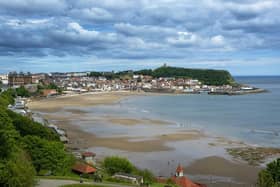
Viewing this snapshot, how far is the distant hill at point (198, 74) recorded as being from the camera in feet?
489

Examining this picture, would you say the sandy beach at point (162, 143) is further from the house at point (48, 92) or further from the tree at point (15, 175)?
the house at point (48, 92)

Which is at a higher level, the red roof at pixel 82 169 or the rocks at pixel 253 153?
the red roof at pixel 82 169

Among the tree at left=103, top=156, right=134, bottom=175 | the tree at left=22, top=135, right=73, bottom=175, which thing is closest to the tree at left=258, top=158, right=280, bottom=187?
the tree at left=103, top=156, right=134, bottom=175

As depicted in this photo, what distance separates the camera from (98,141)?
34.3 m

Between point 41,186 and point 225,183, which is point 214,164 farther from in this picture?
point 41,186

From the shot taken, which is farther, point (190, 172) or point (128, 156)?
point (128, 156)

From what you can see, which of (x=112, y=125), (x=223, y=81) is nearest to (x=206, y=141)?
(x=112, y=125)

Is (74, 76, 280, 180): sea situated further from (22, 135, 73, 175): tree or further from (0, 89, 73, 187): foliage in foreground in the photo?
(22, 135, 73, 175): tree

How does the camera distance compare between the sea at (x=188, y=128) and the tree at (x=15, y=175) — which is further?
the sea at (x=188, y=128)

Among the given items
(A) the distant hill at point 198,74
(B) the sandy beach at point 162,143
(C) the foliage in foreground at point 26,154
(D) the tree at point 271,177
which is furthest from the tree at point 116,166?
(A) the distant hill at point 198,74

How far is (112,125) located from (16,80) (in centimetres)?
8629

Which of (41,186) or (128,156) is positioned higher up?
(41,186)

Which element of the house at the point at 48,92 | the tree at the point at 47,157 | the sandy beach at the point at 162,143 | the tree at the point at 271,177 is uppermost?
the tree at the point at 47,157

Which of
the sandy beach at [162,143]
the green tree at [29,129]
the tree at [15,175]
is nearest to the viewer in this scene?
the tree at [15,175]
